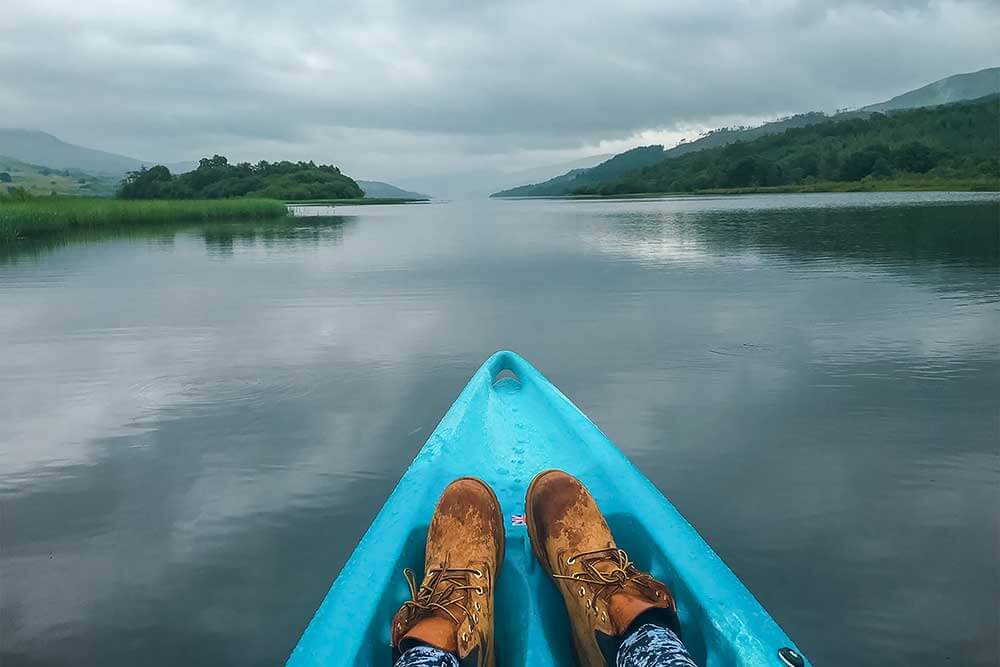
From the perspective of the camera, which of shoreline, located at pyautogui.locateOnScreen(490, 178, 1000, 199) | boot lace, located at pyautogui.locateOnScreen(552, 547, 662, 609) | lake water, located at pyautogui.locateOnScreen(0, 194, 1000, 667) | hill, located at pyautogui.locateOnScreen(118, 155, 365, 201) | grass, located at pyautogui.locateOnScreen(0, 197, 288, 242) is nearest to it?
boot lace, located at pyautogui.locateOnScreen(552, 547, 662, 609)

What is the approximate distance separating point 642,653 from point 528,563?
3.80ft

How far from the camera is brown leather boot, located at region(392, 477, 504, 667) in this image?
271 cm

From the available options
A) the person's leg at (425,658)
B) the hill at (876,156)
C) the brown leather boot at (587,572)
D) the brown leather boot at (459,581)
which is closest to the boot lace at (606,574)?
the brown leather boot at (587,572)

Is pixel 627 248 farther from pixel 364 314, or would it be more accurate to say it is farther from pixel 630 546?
pixel 630 546

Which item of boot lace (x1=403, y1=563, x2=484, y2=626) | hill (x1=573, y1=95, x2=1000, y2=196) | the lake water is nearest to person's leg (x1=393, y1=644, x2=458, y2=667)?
boot lace (x1=403, y1=563, x2=484, y2=626)

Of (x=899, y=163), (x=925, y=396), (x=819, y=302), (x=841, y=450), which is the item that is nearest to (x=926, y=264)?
(x=819, y=302)

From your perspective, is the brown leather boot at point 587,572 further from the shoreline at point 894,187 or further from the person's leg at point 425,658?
the shoreline at point 894,187

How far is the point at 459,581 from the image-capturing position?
3105mm

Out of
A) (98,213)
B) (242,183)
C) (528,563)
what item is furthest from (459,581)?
(242,183)

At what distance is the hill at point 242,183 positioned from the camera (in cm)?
12688

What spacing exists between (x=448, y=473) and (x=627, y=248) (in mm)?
24798

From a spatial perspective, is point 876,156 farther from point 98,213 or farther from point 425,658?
point 425,658

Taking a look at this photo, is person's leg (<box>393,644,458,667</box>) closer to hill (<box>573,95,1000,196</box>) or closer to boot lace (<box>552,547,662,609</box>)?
boot lace (<box>552,547,662,609</box>)

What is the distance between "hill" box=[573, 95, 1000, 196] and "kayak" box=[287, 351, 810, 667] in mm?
125926
